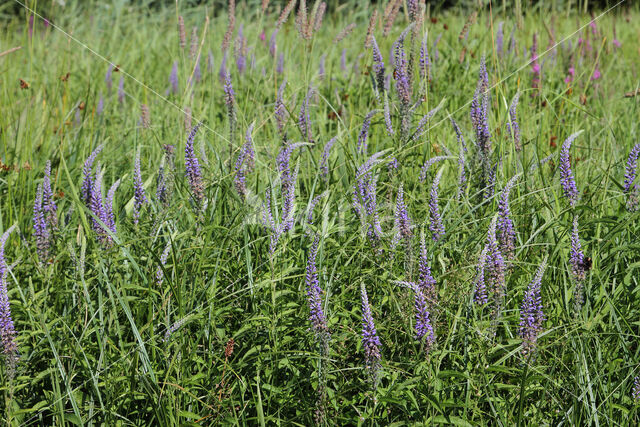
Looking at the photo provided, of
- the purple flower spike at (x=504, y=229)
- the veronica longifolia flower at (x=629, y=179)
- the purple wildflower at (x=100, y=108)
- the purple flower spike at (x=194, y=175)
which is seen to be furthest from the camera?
the purple wildflower at (x=100, y=108)

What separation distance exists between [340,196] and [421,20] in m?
0.74

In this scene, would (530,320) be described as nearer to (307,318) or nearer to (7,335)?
(307,318)

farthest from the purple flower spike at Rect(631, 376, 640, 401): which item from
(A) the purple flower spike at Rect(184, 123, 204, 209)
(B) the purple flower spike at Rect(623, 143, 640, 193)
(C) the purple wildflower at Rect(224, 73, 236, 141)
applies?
(C) the purple wildflower at Rect(224, 73, 236, 141)

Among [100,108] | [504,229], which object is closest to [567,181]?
[504,229]

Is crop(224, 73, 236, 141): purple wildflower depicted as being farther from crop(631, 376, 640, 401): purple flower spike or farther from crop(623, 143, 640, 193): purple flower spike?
crop(631, 376, 640, 401): purple flower spike

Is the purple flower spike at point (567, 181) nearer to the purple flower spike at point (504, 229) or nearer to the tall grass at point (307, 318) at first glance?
the tall grass at point (307, 318)

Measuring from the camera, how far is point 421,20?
2.55 meters

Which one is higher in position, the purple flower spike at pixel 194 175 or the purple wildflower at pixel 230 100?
the purple wildflower at pixel 230 100

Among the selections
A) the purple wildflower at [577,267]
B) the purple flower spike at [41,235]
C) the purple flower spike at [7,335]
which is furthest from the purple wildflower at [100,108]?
the purple wildflower at [577,267]

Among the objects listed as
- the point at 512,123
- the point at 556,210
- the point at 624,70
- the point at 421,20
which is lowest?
the point at 624,70

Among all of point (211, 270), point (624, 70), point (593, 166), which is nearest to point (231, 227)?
point (211, 270)

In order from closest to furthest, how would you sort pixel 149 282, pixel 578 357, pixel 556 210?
1. pixel 578 357
2. pixel 149 282
3. pixel 556 210

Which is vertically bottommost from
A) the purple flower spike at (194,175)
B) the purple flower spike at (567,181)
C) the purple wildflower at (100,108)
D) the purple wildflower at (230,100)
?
the purple wildflower at (100,108)

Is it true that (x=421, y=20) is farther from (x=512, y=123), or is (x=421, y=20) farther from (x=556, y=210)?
(x=556, y=210)
